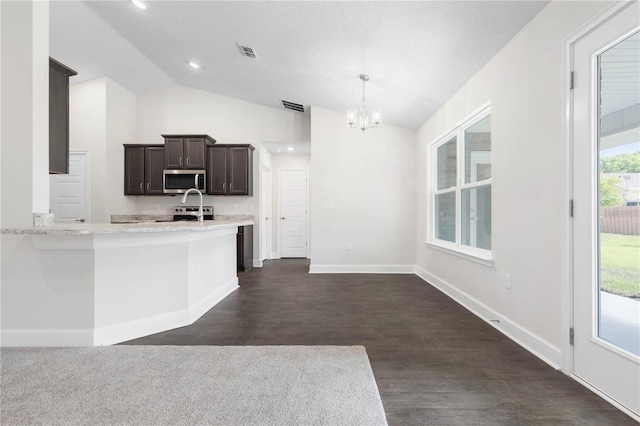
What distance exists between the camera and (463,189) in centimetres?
349

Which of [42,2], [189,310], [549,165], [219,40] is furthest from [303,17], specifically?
[189,310]

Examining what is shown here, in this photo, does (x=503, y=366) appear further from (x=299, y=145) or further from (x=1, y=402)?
(x=299, y=145)

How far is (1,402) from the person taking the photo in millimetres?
1521

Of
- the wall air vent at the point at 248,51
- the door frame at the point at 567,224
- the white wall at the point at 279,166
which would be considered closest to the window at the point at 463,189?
the door frame at the point at 567,224

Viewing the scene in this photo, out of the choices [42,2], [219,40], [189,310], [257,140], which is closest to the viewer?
[42,2]

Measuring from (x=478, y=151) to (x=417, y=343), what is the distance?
7.00 ft

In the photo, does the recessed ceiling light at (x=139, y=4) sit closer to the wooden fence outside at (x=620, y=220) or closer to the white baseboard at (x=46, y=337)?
the white baseboard at (x=46, y=337)

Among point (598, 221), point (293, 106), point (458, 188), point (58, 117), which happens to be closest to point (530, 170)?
point (598, 221)

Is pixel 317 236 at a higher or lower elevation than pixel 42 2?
lower

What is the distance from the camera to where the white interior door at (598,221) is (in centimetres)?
150

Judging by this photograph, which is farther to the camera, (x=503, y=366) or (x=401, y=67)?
(x=401, y=67)

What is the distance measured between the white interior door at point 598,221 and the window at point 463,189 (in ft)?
3.46

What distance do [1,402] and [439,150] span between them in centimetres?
489

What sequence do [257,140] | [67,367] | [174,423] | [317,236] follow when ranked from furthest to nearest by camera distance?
[257,140]
[317,236]
[67,367]
[174,423]
